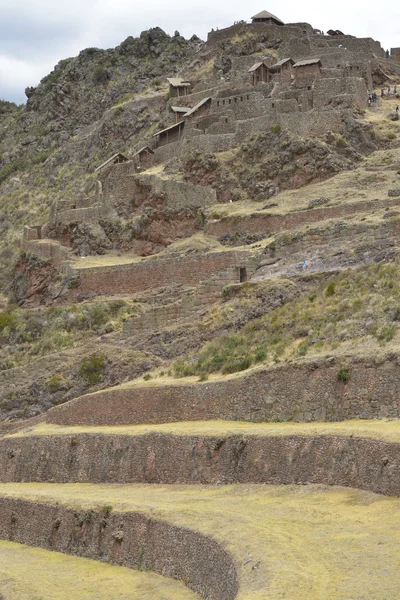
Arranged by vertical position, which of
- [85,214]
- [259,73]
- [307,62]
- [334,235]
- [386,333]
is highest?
[307,62]

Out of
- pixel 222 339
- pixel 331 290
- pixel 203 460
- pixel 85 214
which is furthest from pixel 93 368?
pixel 85 214

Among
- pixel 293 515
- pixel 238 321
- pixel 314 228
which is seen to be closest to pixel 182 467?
pixel 293 515

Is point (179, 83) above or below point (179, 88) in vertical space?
above

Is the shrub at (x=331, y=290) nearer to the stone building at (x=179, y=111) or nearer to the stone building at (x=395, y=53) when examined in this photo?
the stone building at (x=179, y=111)

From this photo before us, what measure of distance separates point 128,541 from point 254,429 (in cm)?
480

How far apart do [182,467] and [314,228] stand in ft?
59.3

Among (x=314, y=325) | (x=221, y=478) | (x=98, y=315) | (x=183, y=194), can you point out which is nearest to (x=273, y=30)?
(x=183, y=194)

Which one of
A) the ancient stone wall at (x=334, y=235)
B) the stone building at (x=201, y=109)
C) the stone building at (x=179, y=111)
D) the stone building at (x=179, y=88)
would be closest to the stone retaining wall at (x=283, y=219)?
the ancient stone wall at (x=334, y=235)

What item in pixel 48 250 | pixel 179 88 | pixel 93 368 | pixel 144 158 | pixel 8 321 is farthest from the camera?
pixel 179 88

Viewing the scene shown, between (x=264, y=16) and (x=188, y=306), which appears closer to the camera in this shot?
(x=188, y=306)

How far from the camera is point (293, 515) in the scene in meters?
22.1

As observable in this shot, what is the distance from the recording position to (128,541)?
25.4 m

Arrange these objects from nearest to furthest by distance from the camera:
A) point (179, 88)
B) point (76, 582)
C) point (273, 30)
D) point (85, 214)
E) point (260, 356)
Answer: point (76, 582) < point (260, 356) < point (85, 214) < point (273, 30) < point (179, 88)

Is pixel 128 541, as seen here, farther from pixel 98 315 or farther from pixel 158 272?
pixel 158 272
